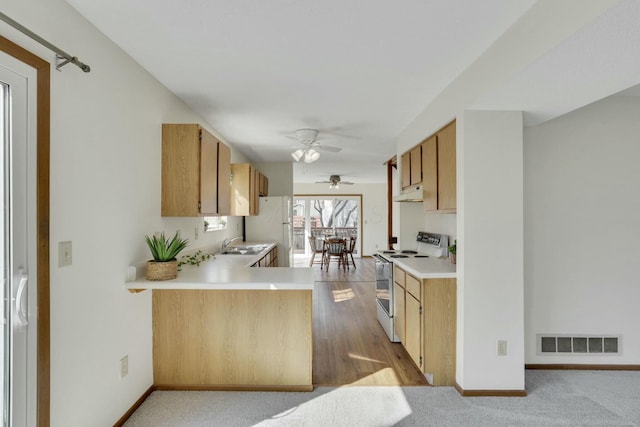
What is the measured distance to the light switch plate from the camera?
1.60 m

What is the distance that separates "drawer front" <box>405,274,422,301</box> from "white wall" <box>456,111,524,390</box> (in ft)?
1.20

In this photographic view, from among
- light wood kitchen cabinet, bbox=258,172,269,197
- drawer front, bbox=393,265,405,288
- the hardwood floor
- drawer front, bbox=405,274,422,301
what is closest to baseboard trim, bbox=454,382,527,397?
the hardwood floor

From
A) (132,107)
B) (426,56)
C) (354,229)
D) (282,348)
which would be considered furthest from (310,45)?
(354,229)

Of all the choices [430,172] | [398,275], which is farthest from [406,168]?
[398,275]

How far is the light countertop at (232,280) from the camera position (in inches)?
85.5

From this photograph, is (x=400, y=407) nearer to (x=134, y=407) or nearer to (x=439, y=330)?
(x=439, y=330)

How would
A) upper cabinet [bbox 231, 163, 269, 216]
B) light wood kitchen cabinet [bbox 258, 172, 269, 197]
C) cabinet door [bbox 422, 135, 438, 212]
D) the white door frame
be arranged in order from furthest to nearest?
light wood kitchen cabinet [bbox 258, 172, 269, 197], upper cabinet [bbox 231, 163, 269, 216], cabinet door [bbox 422, 135, 438, 212], the white door frame

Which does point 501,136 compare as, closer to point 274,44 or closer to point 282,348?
point 274,44

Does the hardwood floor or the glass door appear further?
the hardwood floor

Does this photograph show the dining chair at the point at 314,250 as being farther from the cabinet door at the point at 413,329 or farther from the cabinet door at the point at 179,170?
the cabinet door at the point at 179,170

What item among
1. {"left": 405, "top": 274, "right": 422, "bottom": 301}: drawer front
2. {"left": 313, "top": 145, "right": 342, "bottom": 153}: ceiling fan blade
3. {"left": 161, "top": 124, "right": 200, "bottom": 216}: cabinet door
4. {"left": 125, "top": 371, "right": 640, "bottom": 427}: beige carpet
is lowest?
{"left": 125, "top": 371, "right": 640, "bottom": 427}: beige carpet

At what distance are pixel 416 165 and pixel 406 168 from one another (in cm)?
40

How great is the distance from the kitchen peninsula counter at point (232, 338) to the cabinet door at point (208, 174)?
640mm

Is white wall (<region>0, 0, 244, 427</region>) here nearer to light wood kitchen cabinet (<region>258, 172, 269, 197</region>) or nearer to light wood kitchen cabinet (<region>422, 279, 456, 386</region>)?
light wood kitchen cabinet (<region>422, 279, 456, 386</region>)
